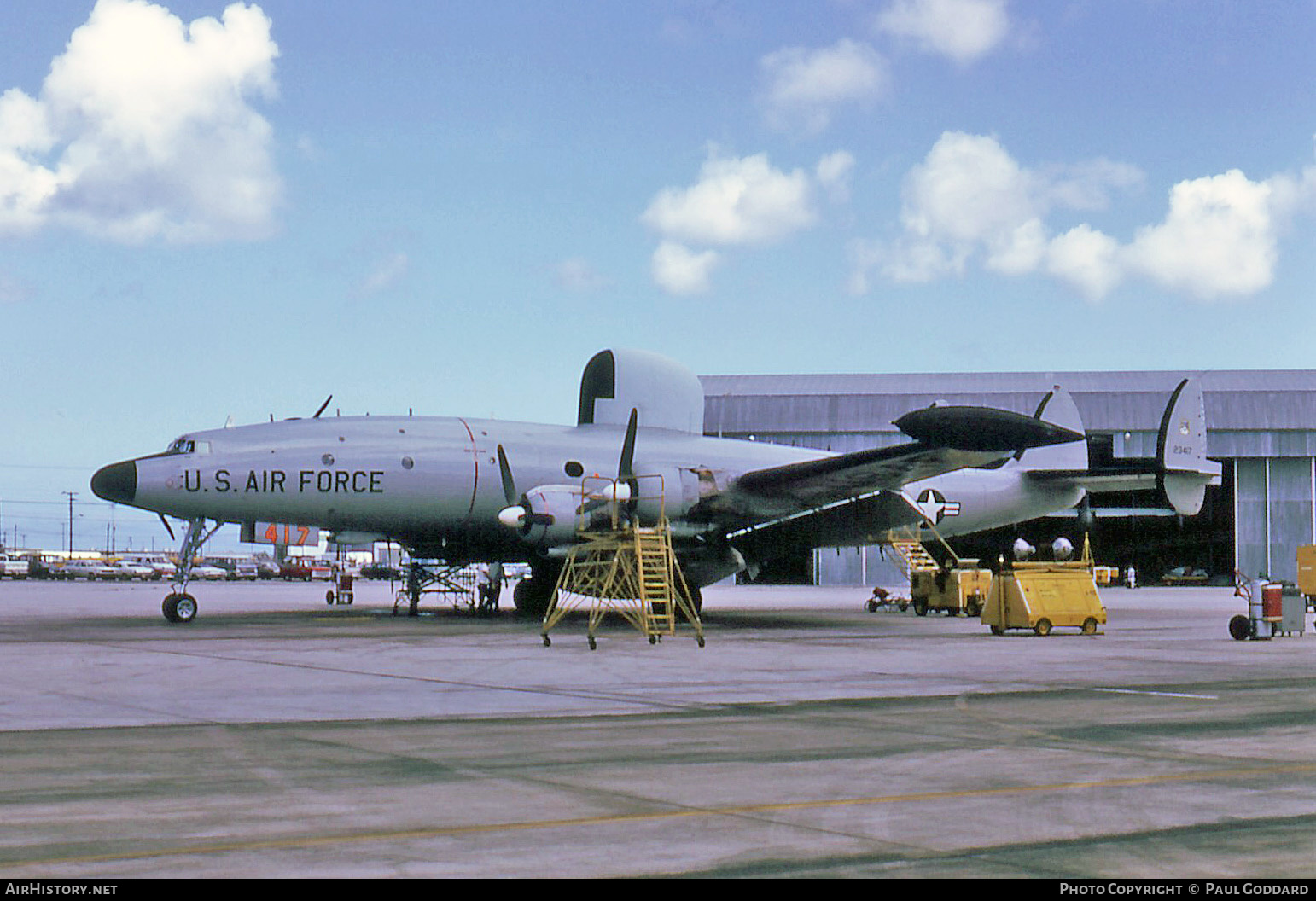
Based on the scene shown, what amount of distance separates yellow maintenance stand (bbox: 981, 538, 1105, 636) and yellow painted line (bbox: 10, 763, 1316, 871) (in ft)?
56.6

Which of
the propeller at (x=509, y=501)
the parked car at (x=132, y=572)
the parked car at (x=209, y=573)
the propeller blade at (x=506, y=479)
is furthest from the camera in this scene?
the parked car at (x=209, y=573)

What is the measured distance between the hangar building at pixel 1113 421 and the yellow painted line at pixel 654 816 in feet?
209

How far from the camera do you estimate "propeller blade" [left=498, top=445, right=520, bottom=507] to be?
28239mm

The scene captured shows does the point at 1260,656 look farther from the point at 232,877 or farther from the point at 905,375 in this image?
the point at 905,375

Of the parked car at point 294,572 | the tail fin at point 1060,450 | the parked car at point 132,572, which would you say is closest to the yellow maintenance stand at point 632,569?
the tail fin at point 1060,450

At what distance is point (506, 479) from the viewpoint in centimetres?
2833

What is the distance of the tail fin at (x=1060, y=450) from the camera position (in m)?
35.2

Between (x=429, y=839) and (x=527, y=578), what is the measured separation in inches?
1086

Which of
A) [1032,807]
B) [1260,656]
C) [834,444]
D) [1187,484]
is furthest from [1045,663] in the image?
[834,444]

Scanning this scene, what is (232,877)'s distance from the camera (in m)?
5.71

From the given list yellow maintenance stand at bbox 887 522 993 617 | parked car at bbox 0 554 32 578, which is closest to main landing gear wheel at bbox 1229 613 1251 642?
yellow maintenance stand at bbox 887 522 993 617

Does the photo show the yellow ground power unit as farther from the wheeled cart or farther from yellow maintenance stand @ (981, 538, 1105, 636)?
the wheeled cart

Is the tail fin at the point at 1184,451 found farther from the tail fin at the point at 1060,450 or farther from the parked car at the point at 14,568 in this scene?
the parked car at the point at 14,568

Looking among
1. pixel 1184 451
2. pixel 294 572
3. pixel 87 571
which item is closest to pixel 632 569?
pixel 1184 451
